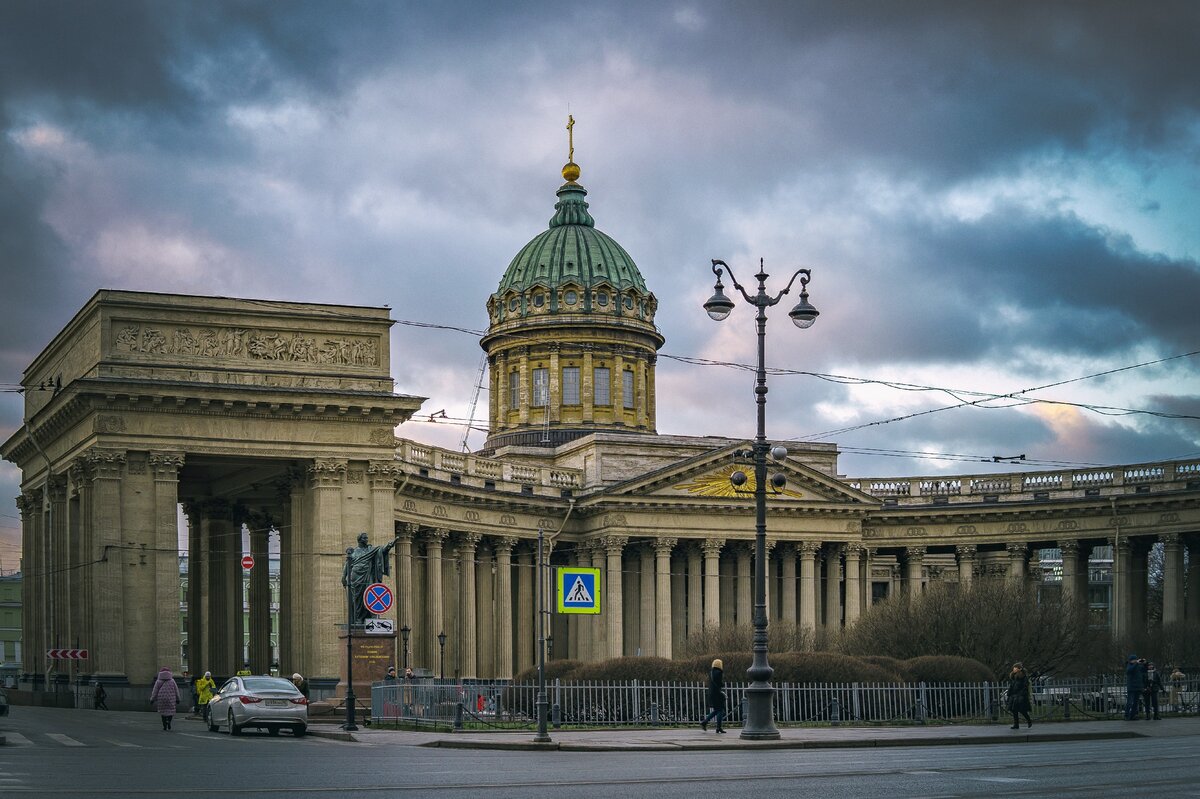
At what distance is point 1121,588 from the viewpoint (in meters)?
94.6

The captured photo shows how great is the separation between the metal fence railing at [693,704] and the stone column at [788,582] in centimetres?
4512

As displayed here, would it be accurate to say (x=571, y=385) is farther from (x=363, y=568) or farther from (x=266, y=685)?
(x=266, y=685)

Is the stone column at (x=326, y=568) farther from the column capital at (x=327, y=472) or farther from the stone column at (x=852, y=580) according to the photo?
the stone column at (x=852, y=580)

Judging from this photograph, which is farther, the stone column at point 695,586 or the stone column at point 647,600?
the stone column at point 695,586

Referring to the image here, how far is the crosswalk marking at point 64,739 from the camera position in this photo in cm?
3950

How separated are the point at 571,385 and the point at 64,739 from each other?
75.5 meters

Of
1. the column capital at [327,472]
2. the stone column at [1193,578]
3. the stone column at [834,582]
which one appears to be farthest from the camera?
the stone column at [834,582]

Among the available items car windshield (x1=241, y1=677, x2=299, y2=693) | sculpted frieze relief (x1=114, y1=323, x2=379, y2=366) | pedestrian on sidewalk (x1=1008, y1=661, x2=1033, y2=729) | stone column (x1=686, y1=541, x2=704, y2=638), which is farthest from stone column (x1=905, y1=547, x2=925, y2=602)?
car windshield (x1=241, y1=677, x2=299, y2=693)

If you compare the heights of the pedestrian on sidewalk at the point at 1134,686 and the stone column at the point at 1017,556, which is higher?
the stone column at the point at 1017,556

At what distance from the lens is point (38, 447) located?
73.6 m

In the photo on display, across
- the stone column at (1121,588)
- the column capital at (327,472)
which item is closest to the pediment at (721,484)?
the stone column at (1121,588)

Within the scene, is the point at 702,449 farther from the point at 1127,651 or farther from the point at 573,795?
the point at 573,795

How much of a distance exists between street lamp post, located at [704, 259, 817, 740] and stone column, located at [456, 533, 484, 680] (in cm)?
4243

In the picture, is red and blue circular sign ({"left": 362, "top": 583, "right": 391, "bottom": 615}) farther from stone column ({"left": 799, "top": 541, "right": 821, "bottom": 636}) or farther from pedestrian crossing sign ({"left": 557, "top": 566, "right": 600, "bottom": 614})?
stone column ({"left": 799, "top": 541, "right": 821, "bottom": 636})
